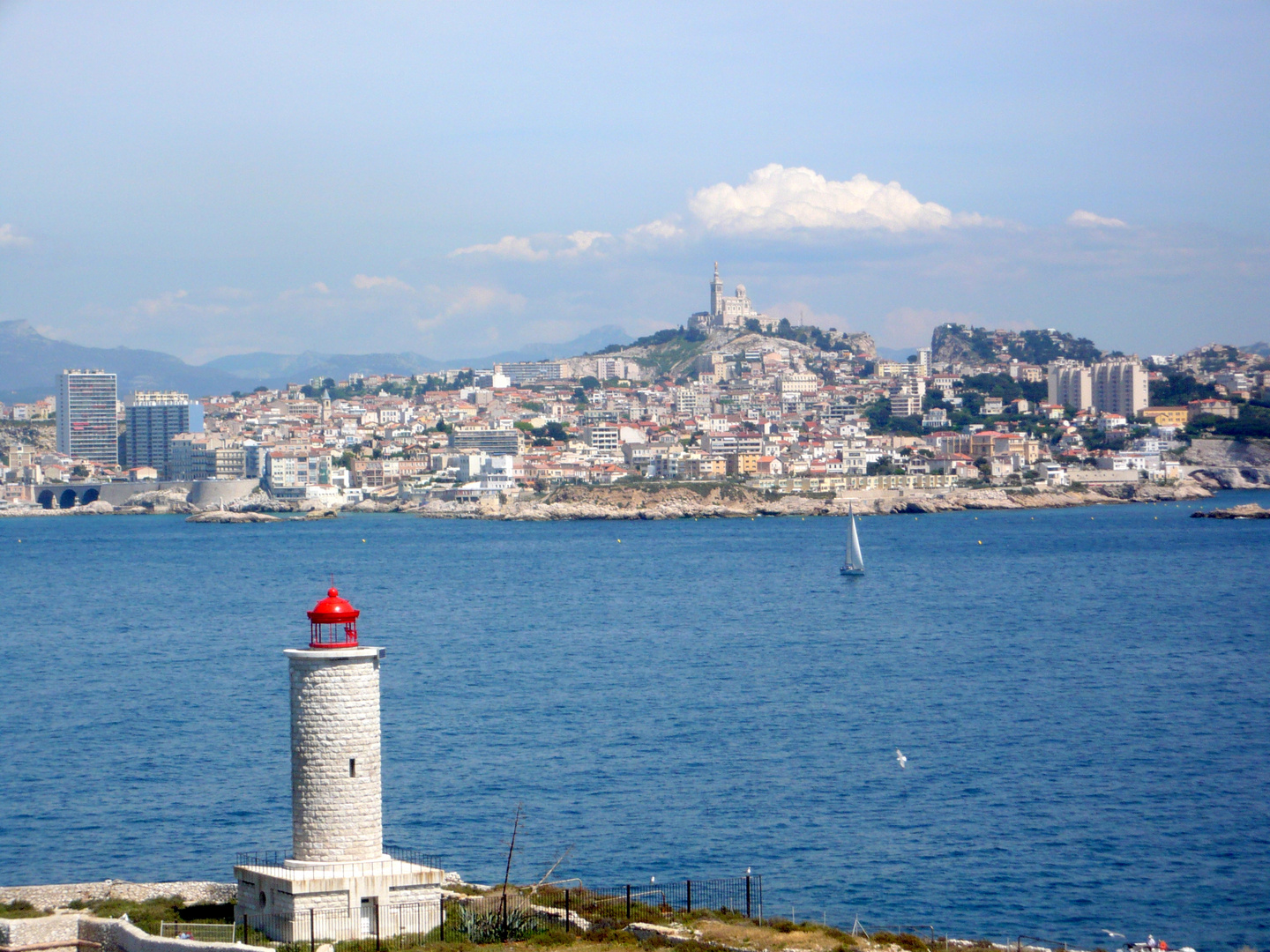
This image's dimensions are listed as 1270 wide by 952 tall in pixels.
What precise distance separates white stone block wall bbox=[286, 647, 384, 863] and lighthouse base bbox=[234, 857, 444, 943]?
14 cm

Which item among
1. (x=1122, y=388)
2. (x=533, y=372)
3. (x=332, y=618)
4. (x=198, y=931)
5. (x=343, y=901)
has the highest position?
(x=533, y=372)

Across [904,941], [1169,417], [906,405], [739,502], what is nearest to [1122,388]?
[1169,417]

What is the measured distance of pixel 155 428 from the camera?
136875mm

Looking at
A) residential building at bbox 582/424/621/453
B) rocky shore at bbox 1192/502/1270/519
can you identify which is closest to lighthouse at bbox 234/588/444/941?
rocky shore at bbox 1192/502/1270/519

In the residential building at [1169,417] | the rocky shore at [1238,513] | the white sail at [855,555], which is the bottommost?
the white sail at [855,555]

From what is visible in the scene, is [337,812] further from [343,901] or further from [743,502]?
[743,502]

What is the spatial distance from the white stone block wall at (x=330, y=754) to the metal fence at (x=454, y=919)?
0.41 meters

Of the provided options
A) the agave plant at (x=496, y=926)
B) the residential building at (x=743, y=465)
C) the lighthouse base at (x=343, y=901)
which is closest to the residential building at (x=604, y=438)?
the residential building at (x=743, y=465)

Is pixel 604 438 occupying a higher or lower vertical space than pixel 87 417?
lower

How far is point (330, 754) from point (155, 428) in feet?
443

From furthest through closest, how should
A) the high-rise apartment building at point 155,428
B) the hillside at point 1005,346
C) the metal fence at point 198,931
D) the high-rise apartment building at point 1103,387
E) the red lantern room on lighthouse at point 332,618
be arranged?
the hillside at point 1005,346 < the high-rise apartment building at point 155,428 < the high-rise apartment building at point 1103,387 < the metal fence at point 198,931 < the red lantern room on lighthouse at point 332,618

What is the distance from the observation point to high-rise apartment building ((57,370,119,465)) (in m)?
140

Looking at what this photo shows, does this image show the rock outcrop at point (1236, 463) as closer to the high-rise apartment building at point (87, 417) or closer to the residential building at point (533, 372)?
the residential building at point (533, 372)

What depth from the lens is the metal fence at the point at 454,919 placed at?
361 inches
